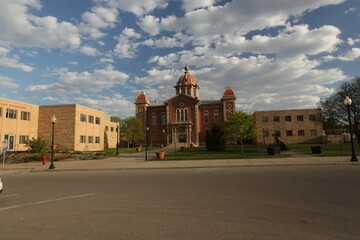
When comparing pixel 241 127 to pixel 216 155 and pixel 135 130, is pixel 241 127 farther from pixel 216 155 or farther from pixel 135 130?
pixel 135 130

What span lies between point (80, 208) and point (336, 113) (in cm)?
3713

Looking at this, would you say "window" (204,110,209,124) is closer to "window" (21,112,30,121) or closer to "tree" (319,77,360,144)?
"tree" (319,77,360,144)

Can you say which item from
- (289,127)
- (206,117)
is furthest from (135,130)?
(289,127)

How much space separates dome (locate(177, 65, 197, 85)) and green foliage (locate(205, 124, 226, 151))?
36988 mm

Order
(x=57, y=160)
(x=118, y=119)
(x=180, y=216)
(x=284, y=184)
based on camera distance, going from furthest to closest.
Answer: (x=118, y=119)
(x=57, y=160)
(x=284, y=184)
(x=180, y=216)

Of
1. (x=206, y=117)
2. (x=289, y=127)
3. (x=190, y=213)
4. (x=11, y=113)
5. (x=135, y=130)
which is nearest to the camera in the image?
(x=190, y=213)

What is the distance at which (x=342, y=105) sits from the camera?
31562 mm

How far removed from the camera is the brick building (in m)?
59.8

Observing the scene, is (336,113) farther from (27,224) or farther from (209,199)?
(27,224)

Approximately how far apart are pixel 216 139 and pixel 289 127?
32.2 metres

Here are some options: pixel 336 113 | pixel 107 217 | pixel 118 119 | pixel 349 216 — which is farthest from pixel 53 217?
pixel 118 119

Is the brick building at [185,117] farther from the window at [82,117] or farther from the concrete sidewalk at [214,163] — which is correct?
the concrete sidewalk at [214,163]

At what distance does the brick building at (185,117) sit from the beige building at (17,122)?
87.0 ft

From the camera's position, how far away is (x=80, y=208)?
5.99 m
